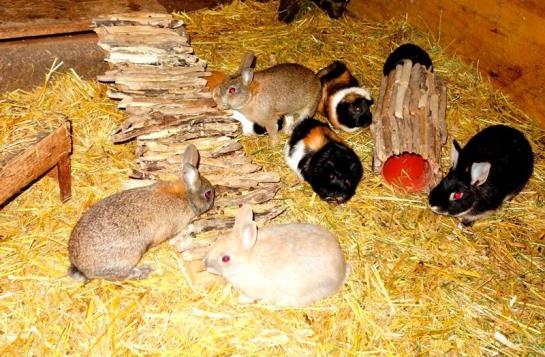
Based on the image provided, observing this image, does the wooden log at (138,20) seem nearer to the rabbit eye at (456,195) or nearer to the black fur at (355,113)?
the black fur at (355,113)

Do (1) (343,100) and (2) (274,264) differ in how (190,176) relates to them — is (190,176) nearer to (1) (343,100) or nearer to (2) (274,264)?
(2) (274,264)

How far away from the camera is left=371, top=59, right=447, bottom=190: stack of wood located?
474cm

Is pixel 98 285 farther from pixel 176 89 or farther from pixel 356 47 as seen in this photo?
pixel 356 47

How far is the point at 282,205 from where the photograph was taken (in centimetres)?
458

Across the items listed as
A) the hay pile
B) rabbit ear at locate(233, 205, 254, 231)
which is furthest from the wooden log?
rabbit ear at locate(233, 205, 254, 231)

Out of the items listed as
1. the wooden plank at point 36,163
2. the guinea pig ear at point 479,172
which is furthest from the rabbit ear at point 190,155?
the guinea pig ear at point 479,172

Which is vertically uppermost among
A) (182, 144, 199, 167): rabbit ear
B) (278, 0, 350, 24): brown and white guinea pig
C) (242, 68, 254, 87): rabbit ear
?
(278, 0, 350, 24): brown and white guinea pig

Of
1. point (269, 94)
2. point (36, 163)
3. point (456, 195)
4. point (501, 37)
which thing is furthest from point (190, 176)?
point (501, 37)

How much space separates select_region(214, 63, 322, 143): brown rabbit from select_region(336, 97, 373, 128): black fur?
0.40m

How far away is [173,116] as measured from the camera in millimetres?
4688

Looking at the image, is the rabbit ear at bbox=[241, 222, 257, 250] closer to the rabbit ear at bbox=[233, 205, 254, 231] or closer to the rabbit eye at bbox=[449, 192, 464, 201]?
the rabbit ear at bbox=[233, 205, 254, 231]

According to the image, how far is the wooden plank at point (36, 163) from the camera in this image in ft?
12.0

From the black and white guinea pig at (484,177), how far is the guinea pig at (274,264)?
1397 millimetres

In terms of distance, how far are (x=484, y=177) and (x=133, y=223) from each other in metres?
3.06
